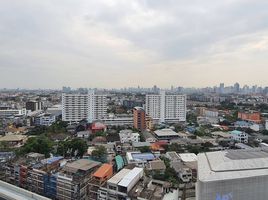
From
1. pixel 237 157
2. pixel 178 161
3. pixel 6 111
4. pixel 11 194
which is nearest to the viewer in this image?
pixel 237 157

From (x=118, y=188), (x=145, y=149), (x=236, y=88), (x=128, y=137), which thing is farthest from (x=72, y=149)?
(x=236, y=88)

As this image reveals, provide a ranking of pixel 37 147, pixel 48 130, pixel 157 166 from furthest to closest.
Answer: pixel 48 130 < pixel 37 147 < pixel 157 166

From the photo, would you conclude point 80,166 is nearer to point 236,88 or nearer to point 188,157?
point 188,157

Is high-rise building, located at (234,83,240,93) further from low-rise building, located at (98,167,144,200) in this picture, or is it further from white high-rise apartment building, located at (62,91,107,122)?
low-rise building, located at (98,167,144,200)

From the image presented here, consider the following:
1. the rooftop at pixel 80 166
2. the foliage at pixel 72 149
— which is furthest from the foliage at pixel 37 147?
the rooftop at pixel 80 166

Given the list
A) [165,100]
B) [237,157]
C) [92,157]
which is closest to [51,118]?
[165,100]

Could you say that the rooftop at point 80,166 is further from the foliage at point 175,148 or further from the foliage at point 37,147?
the foliage at point 175,148

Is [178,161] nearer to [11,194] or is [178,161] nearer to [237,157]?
[237,157]
